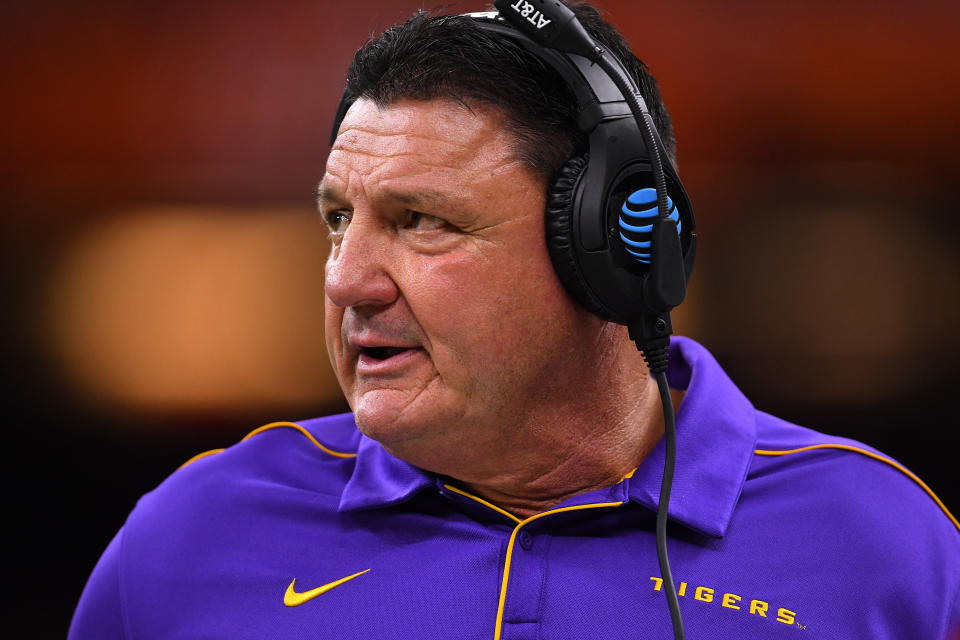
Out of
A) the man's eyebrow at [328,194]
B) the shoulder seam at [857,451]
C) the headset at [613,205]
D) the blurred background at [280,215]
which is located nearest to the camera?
the headset at [613,205]

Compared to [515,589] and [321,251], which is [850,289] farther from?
[515,589]

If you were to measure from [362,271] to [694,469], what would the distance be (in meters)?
0.45

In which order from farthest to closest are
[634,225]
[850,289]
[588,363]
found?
[850,289], [588,363], [634,225]

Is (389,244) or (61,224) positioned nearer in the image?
(389,244)

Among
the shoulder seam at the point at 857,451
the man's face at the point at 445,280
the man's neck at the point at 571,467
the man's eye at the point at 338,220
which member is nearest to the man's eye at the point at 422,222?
the man's face at the point at 445,280

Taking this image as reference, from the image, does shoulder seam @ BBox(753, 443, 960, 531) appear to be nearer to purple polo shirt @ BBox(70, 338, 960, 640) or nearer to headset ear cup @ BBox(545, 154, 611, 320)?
purple polo shirt @ BBox(70, 338, 960, 640)

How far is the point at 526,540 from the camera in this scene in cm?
110

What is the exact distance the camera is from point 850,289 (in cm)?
218

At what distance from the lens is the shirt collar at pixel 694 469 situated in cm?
110

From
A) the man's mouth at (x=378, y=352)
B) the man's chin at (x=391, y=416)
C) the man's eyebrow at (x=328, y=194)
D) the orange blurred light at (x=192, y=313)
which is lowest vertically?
the orange blurred light at (x=192, y=313)

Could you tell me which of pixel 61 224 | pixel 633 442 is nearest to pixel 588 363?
pixel 633 442

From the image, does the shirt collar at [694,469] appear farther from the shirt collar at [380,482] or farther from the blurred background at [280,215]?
the blurred background at [280,215]

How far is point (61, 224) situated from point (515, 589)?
160cm

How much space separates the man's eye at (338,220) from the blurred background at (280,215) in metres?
1.09
